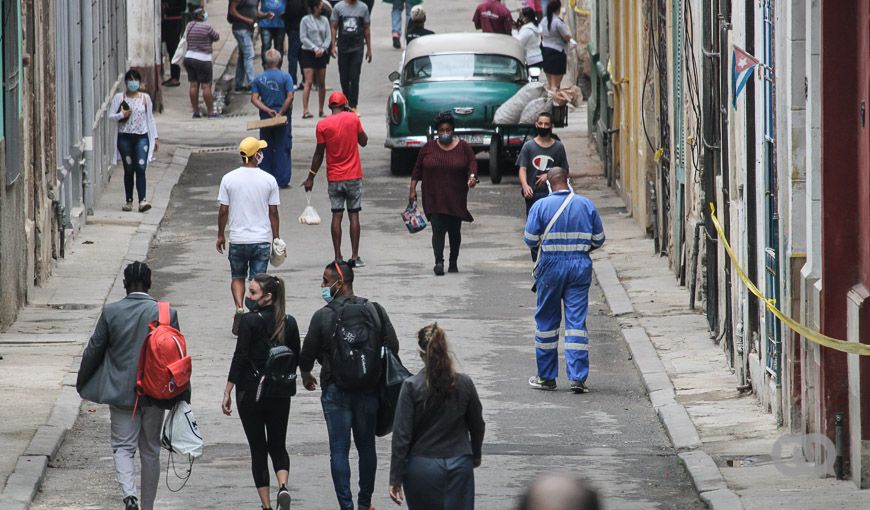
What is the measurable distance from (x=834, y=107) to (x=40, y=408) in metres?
6.11

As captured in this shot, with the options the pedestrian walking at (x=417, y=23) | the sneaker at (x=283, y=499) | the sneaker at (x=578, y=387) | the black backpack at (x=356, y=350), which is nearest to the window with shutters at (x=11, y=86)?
the sneaker at (x=578, y=387)

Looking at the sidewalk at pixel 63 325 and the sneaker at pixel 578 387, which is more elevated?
the sidewalk at pixel 63 325

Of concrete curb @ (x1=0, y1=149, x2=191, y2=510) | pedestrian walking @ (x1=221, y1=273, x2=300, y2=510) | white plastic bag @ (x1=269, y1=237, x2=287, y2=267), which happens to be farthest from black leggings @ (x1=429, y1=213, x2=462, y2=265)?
pedestrian walking @ (x1=221, y1=273, x2=300, y2=510)

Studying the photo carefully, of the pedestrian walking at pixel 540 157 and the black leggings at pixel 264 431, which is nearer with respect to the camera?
the black leggings at pixel 264 431

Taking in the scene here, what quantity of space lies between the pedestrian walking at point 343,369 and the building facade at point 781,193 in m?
2.86

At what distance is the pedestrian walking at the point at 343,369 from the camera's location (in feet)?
34.5

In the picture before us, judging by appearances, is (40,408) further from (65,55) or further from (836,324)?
(65,55)

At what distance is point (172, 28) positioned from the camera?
35.2 meters

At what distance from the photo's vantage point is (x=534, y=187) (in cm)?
1867

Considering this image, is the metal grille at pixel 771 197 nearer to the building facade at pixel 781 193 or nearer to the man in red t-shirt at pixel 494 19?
the building facade at pixel 781 193

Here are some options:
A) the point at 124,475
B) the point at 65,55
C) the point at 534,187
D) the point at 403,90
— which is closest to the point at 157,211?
the point at 65,55

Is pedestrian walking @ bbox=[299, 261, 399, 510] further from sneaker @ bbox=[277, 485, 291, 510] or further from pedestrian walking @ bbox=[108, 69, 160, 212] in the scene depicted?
pedestrian walking @ bbox=[108, 69, 160, 212]

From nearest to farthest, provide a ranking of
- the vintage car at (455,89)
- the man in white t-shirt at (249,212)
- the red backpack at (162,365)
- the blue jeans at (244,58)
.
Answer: the red backpack at (162,365) → the man in white t-shirt at (249,212) → the vintage car at (455,89) → the blue jeans at (244,58)

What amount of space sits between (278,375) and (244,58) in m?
23.8
